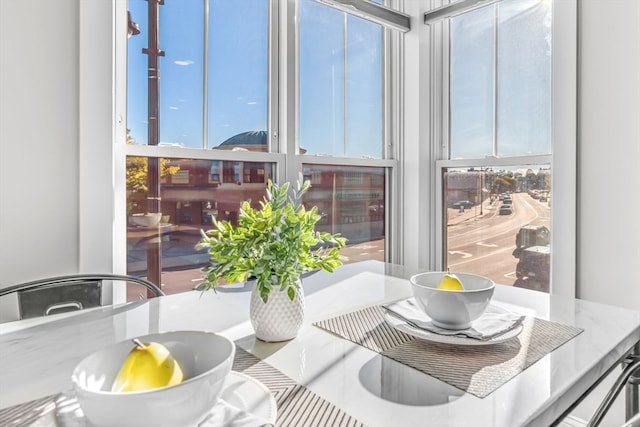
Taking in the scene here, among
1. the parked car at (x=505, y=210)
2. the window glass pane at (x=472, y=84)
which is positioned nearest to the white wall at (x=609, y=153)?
the parked car at (x=505, y=210)

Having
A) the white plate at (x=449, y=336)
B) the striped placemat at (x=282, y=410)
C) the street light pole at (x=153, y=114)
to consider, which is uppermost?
the street light pole at (x=153, y=114)

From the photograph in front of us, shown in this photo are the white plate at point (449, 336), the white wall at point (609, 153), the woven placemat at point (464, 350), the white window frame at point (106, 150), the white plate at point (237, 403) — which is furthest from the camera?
the white wall at point (609, 153)

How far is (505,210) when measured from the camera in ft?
6.98

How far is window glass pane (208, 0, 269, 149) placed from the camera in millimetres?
1796

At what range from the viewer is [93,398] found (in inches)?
18.0

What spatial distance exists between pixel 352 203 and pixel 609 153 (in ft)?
4.11

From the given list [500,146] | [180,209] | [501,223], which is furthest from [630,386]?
[180,209]

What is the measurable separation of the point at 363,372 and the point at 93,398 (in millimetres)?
444

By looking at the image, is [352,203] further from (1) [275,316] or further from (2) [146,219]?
(1) [275,316]

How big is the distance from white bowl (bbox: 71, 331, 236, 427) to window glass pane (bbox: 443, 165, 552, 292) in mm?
1855

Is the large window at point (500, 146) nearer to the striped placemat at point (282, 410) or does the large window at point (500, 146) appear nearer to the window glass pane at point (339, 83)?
the window glass pane at point (339, 83)

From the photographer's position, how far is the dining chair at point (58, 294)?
1172mm

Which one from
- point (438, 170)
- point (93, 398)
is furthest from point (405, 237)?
point (93, 398)

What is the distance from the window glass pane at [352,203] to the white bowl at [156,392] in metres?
1.60
